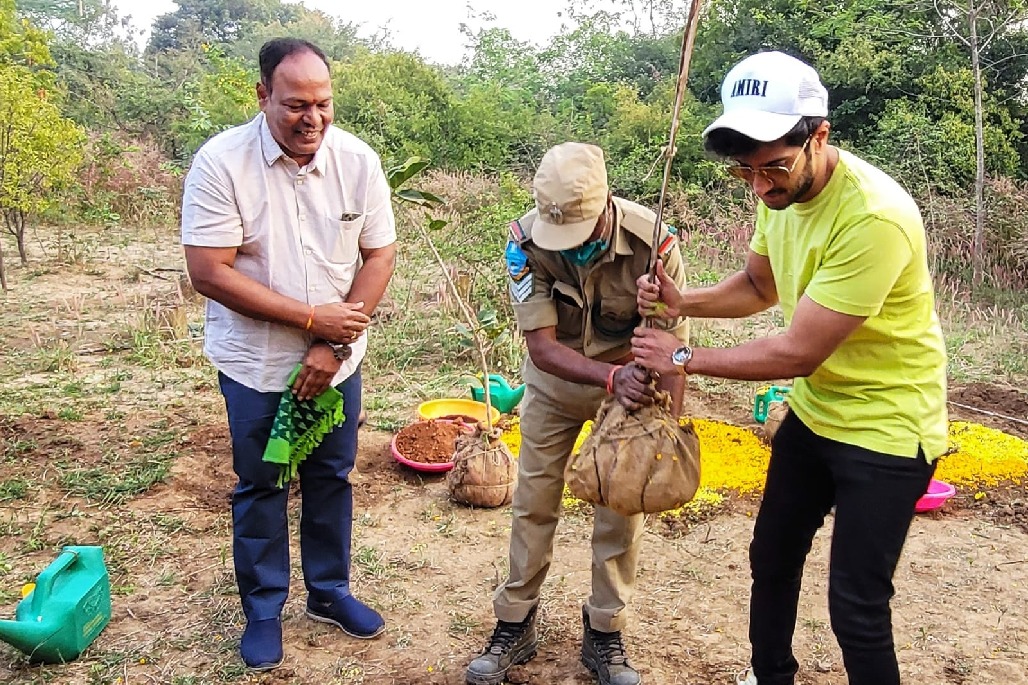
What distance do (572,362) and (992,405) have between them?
13.8ft

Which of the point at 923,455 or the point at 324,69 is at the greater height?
the point at 324,69

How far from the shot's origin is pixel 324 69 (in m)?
2.63

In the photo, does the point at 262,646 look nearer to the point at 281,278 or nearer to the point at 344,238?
the point at 281,278

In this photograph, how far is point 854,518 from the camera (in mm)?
2076

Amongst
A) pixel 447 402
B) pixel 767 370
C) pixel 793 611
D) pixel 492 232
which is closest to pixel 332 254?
pixel 767 370

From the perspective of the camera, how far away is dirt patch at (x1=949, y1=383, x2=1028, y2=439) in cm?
527

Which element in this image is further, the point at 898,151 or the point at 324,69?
the point at 898,151

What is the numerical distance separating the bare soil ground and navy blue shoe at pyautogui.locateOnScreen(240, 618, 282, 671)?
0.14 ft

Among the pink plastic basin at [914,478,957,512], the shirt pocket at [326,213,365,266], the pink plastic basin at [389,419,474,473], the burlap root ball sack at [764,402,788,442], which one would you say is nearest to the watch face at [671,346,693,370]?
the shirt pocket at [326,213,365,266]

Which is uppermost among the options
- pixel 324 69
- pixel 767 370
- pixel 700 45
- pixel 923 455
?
pixel 700 45

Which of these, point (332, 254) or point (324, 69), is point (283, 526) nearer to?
point (332, 254)


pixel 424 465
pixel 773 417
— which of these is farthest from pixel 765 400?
pixel 424 465

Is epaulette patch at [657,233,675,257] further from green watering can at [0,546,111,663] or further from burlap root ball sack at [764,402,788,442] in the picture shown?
burlap root ball sack at [764,402,788,442]

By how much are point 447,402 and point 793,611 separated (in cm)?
292
